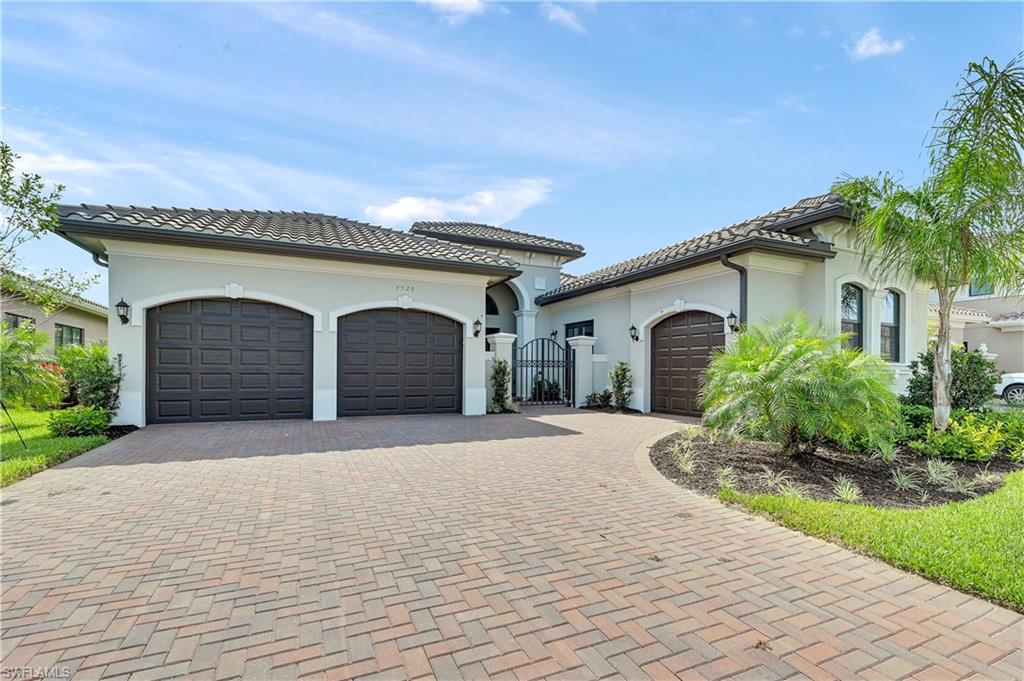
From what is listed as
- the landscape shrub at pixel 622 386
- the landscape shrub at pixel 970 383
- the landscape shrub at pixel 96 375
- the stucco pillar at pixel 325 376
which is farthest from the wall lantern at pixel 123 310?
the landscape shrub at pixel 970 383

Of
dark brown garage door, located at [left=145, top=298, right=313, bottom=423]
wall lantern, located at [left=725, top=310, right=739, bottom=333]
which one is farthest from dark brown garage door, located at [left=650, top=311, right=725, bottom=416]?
dark brown garage door, located at [left=145, top=298, right=313, bottom=423]

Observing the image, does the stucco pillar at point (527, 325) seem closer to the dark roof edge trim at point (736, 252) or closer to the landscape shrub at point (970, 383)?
the dark roof edge trim at point (736, 252)

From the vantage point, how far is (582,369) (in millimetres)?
15148

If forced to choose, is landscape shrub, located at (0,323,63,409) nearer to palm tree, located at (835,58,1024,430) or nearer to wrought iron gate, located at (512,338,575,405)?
wrought iron gate, located at (512,338,575,405)

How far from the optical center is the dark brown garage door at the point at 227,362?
33.5 feet

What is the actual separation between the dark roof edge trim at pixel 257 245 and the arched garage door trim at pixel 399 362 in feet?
4.07

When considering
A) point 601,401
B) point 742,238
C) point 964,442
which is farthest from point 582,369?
point 964,442

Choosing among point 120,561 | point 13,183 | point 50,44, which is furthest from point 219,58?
point 120,561

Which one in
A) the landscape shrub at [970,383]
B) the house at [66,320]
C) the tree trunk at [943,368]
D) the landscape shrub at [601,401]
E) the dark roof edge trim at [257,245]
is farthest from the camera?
the house at [66,320]

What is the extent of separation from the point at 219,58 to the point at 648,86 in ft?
24.1

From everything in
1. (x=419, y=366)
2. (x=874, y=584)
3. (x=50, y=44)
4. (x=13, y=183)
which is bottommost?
(x=874, y=584)

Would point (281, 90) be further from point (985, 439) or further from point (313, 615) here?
point (985, 439)

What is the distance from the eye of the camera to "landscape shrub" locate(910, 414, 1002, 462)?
23.2 feet

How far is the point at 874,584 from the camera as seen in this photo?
339cm
